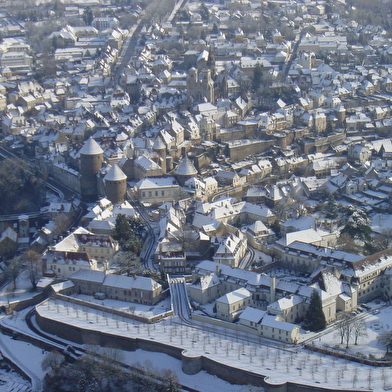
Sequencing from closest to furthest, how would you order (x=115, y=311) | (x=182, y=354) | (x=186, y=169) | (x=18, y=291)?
(x=182, y=354) < (x=115, y=311) < (x=18, y=291) < (x=186, y=169)

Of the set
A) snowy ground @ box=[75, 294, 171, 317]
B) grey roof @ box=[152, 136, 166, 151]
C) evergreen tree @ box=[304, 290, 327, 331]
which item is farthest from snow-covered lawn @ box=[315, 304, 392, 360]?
grey roof @ box=[152, 136, 166, 151]

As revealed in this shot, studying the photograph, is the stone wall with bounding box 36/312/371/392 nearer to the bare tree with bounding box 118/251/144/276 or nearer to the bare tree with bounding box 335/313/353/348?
the bare tree with bounding box 335/313/353/348

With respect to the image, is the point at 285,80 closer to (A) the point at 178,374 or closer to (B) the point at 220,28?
(B) the point at 220,28

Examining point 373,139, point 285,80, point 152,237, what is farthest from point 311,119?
point 152,237

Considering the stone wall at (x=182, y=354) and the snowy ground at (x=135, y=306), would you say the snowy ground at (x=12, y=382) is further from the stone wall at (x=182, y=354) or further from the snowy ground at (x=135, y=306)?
the snowy ground at (x=135, y=306)

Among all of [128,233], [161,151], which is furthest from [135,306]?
[161,151]

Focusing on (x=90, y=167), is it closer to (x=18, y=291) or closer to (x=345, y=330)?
(x=18, y=291)

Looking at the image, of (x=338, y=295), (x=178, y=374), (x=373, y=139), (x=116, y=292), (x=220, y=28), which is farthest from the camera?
(x=220, y=28)

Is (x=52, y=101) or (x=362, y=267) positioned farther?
(x=52, y=101)
